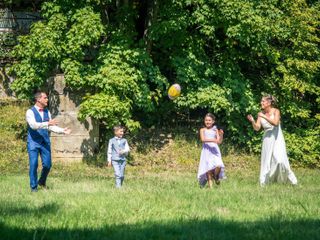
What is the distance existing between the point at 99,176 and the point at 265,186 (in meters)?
4.71

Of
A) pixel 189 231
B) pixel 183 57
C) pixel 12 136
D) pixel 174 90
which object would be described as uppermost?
pixel 183 57

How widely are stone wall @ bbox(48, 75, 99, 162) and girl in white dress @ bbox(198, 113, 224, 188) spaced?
19.6 ft

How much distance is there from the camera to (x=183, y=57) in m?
18.4

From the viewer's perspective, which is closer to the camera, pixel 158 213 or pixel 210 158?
pixel 158 213

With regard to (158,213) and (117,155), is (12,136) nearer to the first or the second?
(117,155)

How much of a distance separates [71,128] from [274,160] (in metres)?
7.20

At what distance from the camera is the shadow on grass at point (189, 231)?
6188 mm

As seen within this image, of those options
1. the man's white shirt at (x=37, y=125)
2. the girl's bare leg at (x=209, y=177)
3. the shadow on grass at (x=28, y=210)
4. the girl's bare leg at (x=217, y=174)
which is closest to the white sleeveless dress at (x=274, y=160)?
the girl's bare leg at (x=217, y=174)

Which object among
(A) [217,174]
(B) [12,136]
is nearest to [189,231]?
(A) [217,174]

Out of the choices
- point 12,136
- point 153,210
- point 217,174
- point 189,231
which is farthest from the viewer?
point 12,136

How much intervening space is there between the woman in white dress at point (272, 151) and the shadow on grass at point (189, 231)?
531cm

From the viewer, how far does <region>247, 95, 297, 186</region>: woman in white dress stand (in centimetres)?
1238

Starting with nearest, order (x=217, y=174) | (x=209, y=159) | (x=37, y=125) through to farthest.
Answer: (x=37, y=125) → (x=209, y=159) → (x=217, y=174)

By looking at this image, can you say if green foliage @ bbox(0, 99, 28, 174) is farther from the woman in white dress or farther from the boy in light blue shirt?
the woman in white dress
